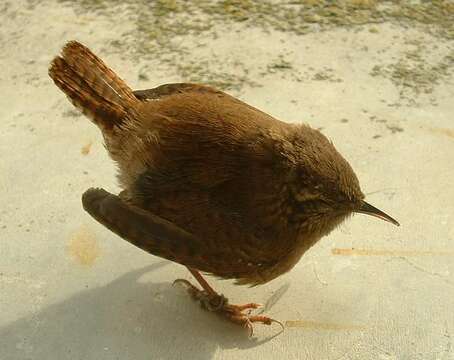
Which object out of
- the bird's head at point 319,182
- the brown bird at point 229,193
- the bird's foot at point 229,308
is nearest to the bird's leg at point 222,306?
the bird's foot at point 229,308

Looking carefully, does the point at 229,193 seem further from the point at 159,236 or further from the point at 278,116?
the point at 278,116

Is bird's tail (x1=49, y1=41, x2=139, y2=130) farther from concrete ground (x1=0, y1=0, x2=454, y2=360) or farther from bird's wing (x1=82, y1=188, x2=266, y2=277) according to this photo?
concrete ground (x1=0, y1=0, x2=454, y2=360)

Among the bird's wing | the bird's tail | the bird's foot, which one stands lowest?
the bird's foot

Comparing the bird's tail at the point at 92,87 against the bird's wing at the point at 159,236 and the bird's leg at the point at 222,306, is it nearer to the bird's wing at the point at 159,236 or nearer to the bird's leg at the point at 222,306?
the bird's wing at the point at 159,236

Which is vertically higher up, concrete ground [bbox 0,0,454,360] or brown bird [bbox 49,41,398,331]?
brown bird [bbox 49,41,398,331]

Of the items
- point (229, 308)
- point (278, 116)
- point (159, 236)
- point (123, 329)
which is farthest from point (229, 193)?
point (278, 116)

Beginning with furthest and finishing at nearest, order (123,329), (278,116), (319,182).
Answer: (278,116), (123,329), (319,182)

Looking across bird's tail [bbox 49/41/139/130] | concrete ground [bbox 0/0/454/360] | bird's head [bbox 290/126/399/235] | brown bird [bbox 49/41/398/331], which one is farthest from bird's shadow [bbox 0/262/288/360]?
bird's tail [bbox 49/41/139/130]
